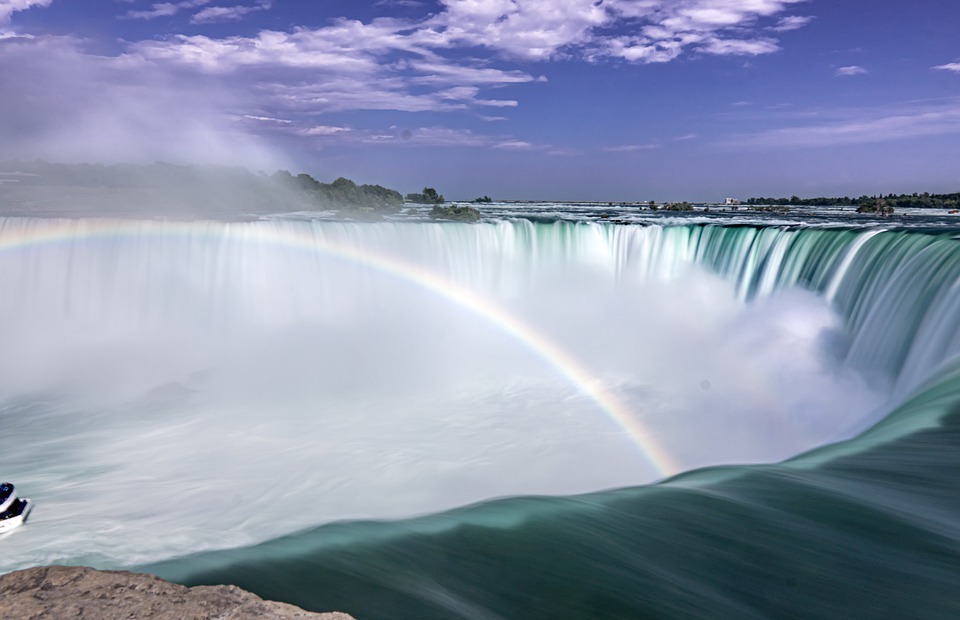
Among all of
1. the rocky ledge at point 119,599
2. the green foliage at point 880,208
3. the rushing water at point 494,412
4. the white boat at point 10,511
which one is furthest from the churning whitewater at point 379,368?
the green foliage at point 880,208

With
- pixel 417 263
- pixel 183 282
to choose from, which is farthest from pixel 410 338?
pixel 183 282

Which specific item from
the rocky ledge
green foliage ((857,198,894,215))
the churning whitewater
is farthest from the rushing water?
green foliage ((857,198,894,215))

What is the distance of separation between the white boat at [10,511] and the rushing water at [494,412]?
158 millimetres

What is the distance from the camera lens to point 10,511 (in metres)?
6.87

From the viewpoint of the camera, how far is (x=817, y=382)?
13.2 m

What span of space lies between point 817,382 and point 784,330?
10.1 ft

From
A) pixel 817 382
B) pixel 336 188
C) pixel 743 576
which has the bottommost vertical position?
pixel 817 382

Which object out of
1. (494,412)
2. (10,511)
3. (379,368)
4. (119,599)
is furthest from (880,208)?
(119,599)

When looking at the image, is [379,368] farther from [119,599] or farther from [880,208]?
[880,208]

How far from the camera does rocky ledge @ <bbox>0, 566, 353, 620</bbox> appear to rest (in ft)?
9.80

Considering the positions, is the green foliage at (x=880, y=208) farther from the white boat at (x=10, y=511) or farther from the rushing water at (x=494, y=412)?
the white boat at (x=10, y=511)

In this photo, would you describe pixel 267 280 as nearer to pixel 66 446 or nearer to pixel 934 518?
pixel 66 446

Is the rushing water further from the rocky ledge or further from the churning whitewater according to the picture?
the rocky ledge

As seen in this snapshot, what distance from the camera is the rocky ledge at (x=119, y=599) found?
9.80 ft
